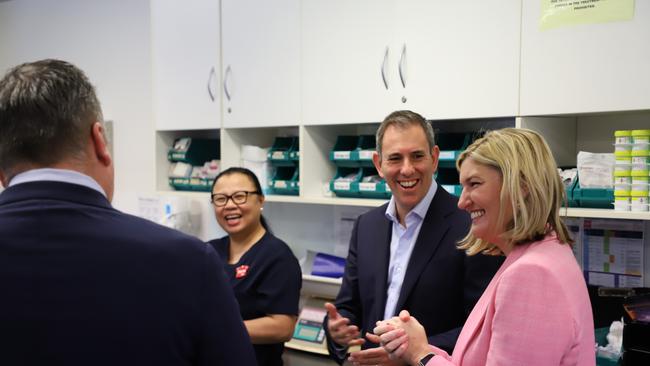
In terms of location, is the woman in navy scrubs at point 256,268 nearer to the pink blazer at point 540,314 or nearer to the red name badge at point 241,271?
the red name badge at point 241,271

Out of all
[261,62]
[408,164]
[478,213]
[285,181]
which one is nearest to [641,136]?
[408,164]

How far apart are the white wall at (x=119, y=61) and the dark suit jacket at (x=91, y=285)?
2776mm

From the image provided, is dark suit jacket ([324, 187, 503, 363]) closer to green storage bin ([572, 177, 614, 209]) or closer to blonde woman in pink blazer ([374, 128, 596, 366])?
blonde woman in pink blazer ([374, 128, 596, 366])

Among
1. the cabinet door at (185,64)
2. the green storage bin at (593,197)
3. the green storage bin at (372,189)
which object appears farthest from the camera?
the cabinet door at (185,64)

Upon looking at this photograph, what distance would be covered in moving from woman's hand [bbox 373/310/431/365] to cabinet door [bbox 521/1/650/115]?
3.31ft

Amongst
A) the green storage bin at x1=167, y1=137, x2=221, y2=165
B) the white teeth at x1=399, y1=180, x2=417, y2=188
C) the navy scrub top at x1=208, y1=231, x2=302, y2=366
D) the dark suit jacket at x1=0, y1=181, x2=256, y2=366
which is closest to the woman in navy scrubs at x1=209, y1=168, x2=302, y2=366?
the navy scrub top at x1=208, y1=231, x2=302, y2=366

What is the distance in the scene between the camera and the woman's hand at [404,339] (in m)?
1.25

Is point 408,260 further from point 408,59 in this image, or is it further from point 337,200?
Result: point 408,59

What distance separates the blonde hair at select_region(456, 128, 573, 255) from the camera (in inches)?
43.8

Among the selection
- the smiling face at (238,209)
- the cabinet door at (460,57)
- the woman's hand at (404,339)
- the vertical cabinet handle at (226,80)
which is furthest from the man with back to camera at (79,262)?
the vertical cabinet handle at (226,80)

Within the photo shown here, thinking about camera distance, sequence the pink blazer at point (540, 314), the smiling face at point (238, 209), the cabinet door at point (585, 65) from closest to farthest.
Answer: the pink blazer at point (540, 314) → the cabinet door at point (585, 65) → the smiling face at point (238, 209)

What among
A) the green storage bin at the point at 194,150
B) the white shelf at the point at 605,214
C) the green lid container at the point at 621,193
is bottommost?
the white shelf at the point at 605,214

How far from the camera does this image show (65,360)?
0.76 metres

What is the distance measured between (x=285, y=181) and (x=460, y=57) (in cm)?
100
